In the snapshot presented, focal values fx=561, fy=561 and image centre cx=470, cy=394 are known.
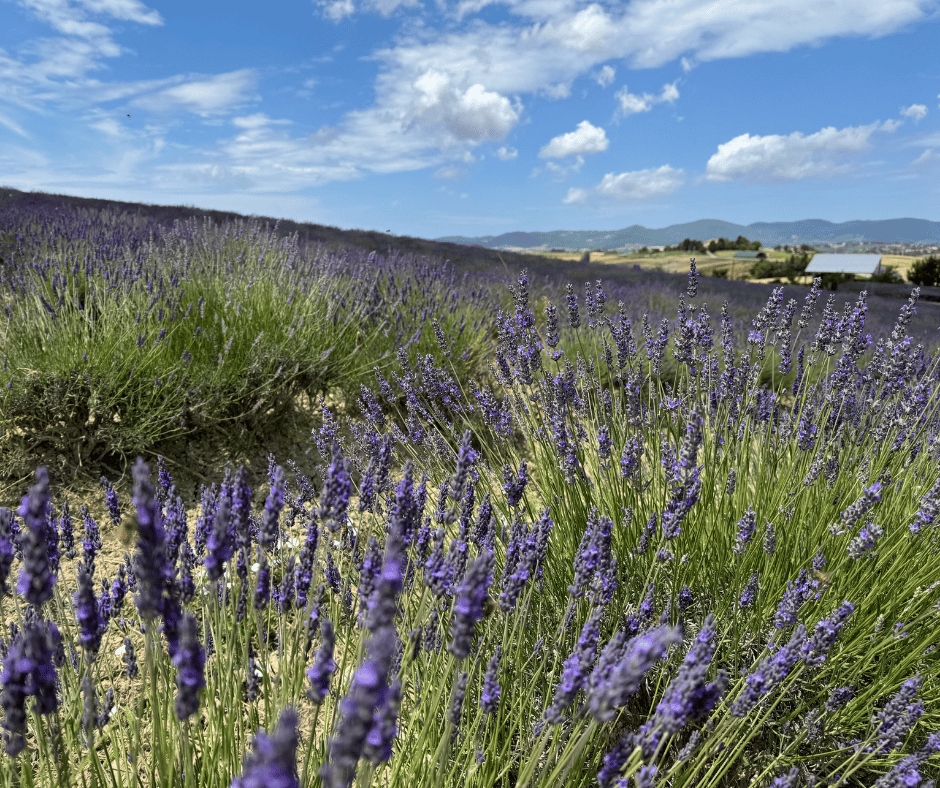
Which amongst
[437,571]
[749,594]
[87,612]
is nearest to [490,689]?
[437,571]

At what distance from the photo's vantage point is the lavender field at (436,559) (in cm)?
102

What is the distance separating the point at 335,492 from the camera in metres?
1.15

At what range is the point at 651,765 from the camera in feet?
3.82

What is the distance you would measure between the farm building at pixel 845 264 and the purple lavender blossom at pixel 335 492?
32.7 m

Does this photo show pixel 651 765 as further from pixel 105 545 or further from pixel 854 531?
pixel 105 545

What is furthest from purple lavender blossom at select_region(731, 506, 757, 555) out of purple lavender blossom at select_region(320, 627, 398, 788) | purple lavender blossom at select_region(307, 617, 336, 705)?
Answer: purple lavender blossom at select_region(320, 627, 398, 788)

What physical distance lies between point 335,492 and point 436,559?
0.25 meters

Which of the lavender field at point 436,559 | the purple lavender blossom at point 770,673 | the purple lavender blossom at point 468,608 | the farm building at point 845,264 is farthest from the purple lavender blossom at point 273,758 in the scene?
the farm building at point 845,264

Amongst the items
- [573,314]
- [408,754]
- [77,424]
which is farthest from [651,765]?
[77,424]

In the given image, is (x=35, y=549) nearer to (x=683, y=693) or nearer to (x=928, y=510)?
(x=683, y=693)

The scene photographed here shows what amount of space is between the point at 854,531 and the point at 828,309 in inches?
40.5

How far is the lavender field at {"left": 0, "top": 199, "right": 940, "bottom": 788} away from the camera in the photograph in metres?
1.02

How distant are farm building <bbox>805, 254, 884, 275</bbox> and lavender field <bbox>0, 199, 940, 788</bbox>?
3069 centimetres

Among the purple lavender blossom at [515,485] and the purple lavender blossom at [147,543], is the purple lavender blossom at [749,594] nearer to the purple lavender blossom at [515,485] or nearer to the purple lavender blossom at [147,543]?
the purple lavender blossom at [515,485]
